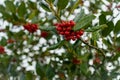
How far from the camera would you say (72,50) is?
2398 millimetres

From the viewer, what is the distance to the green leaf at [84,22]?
1746 millimetres

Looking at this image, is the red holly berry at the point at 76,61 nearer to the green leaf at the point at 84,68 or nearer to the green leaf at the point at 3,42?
the green leaf at the point at 84,68

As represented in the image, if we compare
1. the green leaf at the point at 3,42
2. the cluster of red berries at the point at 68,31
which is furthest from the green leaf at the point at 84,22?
the green leaf at the point at 3,42

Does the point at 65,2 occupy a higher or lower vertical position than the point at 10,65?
lower

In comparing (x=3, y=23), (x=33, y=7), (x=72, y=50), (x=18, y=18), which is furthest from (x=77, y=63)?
(x=3, y=23)

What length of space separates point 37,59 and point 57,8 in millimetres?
2089

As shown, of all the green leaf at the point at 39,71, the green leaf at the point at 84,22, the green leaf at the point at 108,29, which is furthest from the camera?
the green leaf at the point at 39,71

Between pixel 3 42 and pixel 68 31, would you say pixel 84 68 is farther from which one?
pixel 3 42

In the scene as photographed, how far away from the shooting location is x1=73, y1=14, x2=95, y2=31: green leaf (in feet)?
5.73

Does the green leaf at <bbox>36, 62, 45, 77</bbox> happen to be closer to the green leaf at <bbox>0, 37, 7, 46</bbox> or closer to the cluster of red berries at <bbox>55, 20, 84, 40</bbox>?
the cluster of red berries at <bbox>55, 20, 84, 40</bbox>

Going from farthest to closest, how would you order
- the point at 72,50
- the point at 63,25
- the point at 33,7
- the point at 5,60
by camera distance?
the point at 5,60 < the point at 33,7 < the point at 72,50 < the point at 63,25

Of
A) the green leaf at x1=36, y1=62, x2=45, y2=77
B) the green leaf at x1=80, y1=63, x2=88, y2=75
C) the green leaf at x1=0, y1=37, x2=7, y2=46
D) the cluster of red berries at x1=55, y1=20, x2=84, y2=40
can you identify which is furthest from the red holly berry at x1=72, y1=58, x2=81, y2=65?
the green leaf at x1=0, y1=37, x2=7, y2=46

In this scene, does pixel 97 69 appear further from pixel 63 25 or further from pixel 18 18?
pixel 63 25

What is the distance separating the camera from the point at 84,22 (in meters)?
1.77
